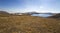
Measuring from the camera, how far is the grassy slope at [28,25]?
2789mm

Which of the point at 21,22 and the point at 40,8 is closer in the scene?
the point at 21,22

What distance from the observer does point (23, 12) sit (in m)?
3.71

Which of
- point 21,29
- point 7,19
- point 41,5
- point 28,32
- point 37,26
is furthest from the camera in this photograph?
point 41,5

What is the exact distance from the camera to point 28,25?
10.2 ft

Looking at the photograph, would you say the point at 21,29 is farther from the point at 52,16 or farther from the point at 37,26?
the point at 52,16

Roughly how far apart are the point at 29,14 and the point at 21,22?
1.76ft

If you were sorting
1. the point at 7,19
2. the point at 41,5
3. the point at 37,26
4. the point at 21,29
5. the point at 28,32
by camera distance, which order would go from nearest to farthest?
the point at 28,32 → the point at 21,29 → the point at 37,26 → the point at 7,19 → the point at 41,5

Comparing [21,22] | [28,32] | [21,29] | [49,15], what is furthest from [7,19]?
[49,15]

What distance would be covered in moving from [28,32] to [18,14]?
4.05 feet

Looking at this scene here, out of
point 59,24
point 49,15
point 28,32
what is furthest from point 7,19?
point 59,24

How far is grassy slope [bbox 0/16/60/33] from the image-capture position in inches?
110

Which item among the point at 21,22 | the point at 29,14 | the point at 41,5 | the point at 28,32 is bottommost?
the point at 28,32

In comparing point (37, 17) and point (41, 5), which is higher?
point (41, 5)

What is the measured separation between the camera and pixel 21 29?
287cm
